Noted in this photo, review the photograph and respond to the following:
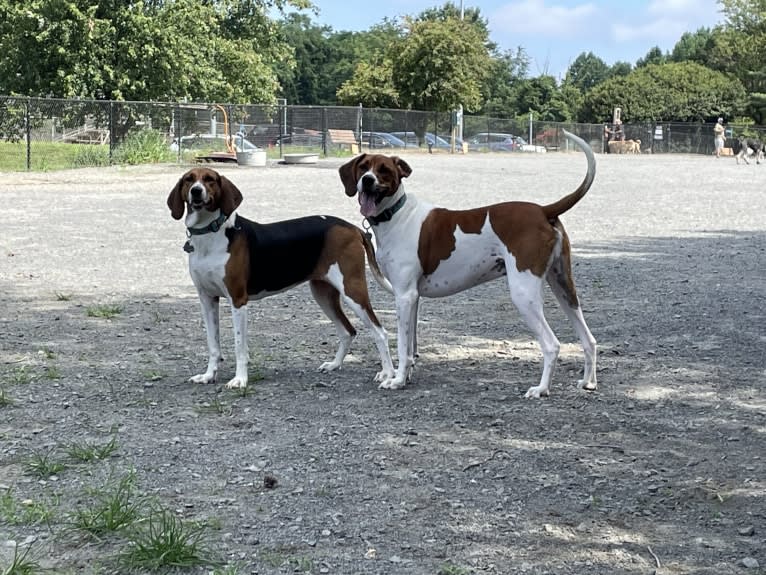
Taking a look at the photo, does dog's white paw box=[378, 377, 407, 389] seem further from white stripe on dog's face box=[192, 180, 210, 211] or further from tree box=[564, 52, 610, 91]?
tree box=[564, 52, 610, 91]

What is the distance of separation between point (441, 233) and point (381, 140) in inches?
1597

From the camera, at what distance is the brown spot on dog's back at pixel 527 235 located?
5828 millimetres

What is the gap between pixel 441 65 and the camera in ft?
170

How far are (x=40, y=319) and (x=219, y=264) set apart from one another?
Result: 2.98 metres

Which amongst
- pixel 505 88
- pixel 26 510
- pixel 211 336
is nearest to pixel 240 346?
pixel 211 336

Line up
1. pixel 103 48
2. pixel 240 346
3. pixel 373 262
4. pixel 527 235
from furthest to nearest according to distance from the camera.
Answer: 1. pixel 103 48
2. pixel 373 262
3. pixel 240 346
4. pixel 527 235

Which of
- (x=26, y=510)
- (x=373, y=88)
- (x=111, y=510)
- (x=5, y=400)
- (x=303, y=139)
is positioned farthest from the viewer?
(x=373, y=88)

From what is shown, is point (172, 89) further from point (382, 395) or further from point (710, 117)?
point (710, 117)

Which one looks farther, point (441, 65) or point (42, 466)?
point (441, 65)

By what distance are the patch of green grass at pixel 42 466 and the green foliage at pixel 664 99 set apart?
74.1 meters

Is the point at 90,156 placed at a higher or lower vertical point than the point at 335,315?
higher

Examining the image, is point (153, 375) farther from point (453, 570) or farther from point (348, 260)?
point (453, 570)

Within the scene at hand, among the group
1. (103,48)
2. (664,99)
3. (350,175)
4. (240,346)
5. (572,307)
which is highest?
(664,99)

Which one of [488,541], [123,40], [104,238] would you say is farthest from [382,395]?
[123,40]
